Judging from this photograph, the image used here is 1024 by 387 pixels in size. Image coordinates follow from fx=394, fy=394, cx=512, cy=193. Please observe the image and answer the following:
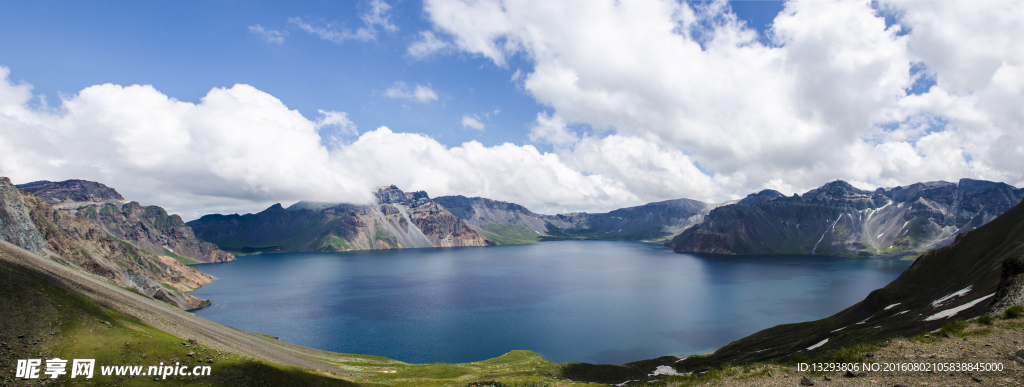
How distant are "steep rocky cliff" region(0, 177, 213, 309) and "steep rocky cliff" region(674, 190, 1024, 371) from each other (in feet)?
495

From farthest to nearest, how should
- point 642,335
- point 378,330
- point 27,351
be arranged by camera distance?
point 378,330, point 642,335, point 27,351

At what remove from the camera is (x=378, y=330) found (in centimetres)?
11106

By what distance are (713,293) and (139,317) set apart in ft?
581

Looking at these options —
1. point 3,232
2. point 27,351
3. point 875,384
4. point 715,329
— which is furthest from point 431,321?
point 875,384

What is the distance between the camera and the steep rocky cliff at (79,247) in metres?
102

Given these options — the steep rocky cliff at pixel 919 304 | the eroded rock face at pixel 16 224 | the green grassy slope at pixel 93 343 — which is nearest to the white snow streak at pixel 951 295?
the steep rocky cliff at pixel 919 304

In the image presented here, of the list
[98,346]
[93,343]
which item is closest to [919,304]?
[98,346]

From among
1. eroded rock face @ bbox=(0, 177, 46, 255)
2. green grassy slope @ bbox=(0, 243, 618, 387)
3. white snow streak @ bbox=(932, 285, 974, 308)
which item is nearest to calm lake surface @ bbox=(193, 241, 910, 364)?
white snow streak @ bbox=(932, 285, 974, 308)

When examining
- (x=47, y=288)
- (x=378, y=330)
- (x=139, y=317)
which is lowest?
(x=378, y=330)

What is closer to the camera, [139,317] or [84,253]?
[139,317]

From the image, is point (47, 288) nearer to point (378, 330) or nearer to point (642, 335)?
point (378, 330)

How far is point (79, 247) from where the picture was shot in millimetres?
131750

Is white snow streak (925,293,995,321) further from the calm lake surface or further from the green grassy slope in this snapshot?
the green grassy slope

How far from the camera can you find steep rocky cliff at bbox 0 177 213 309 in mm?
101875
